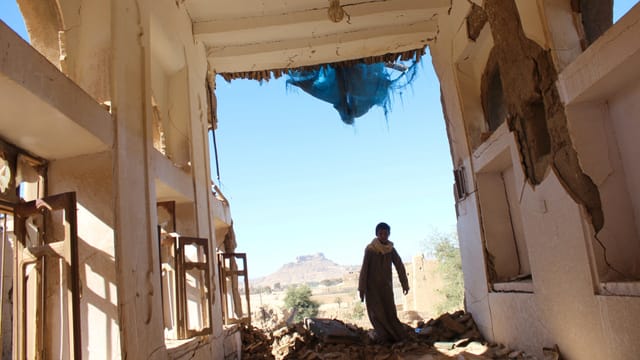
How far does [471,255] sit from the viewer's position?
7.29 meters

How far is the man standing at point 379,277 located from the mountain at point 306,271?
6554cm

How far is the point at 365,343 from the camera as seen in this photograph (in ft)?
26.3

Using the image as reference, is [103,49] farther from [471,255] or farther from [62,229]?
[471,255]

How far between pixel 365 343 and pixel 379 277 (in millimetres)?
1010

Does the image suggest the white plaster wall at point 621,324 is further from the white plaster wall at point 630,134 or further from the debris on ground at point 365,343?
the debris on ground at point 365,343

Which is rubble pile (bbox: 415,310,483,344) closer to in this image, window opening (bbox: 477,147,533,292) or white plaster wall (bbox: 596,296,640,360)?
window opening (bbox: 477,147,533,292)

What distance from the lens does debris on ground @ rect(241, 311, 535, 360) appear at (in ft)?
21.7

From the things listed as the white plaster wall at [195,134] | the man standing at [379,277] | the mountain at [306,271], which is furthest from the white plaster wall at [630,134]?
the mountain at [306,271]

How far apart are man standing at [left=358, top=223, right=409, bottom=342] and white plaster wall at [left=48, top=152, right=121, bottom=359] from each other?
485 cm

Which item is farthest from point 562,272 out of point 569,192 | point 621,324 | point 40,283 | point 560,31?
point 40,283

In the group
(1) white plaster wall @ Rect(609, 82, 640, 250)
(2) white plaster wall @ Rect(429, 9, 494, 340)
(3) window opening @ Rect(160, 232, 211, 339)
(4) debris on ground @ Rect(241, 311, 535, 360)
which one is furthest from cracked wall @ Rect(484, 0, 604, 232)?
(3) window opening @ Rect(160, 232, 211, 339)

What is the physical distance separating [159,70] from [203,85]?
1.02 meters

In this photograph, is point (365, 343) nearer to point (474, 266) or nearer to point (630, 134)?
point (474, 266)

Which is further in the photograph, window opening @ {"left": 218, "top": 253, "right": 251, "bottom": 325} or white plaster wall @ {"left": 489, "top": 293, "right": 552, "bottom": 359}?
window opening @ {"left": 218, "top": 253, "right": 251, "bottom": 325}
